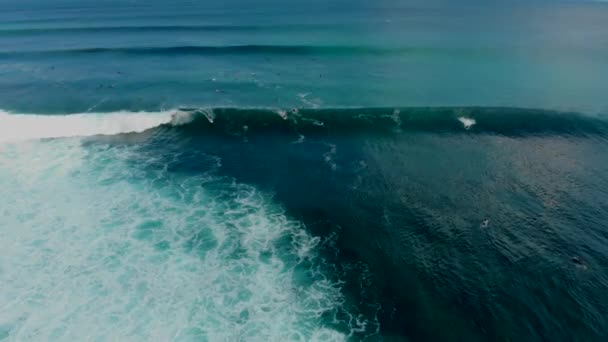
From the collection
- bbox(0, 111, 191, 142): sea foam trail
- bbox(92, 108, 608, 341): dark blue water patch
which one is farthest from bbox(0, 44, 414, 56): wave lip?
bbox(0, 111, 191, 142): sea foam trail

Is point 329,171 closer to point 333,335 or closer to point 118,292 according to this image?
point 333,335

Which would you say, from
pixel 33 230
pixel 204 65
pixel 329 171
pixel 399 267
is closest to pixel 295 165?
pixel 329 171

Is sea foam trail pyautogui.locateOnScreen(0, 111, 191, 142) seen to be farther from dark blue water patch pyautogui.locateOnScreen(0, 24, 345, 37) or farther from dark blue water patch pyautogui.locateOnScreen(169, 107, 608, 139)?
dark blue water patch pyautogui.locateOnScreen(0, 24, 345, 37)

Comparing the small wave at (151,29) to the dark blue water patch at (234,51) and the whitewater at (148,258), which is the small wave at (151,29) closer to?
the dark blue water patch at (234,51)

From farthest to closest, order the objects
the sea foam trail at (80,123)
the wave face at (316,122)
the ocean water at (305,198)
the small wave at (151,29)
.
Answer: the small wave at (151,29) < the sea foam trail at (80,123) < the wave face at (316,122) < the ocean water at (305,198)

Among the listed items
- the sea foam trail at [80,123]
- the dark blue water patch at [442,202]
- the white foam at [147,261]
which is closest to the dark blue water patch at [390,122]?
the dark blue water patch at [442,202]

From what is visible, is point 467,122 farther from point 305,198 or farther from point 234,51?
point 234,51
